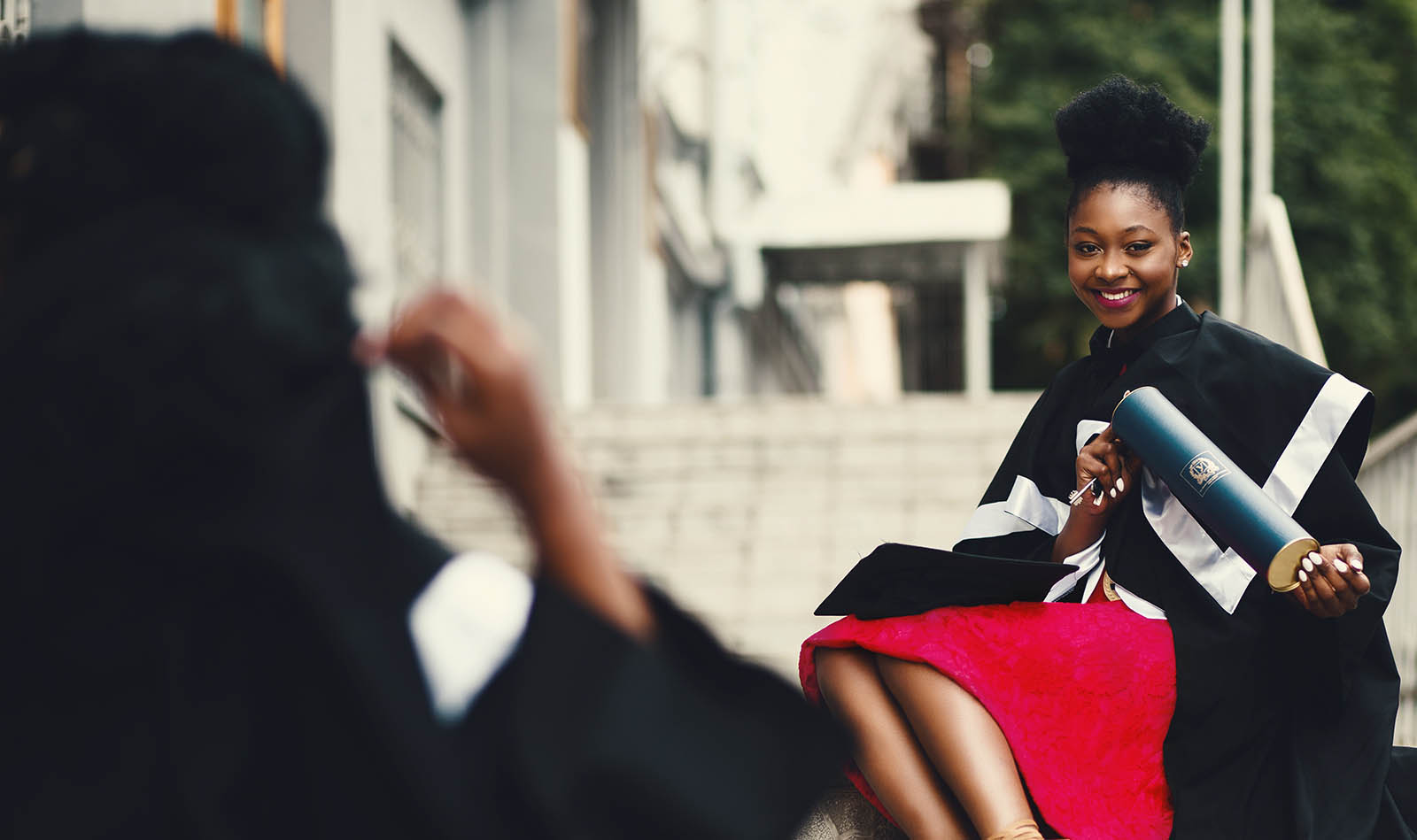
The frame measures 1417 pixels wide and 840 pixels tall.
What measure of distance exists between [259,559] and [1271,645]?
211cm

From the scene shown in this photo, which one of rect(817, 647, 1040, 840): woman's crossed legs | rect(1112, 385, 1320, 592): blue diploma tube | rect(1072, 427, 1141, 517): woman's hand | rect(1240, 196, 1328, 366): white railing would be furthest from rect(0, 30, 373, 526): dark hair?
rect(1240, 196, 1328, 366): white railing

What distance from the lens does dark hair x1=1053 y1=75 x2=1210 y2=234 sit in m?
3.06

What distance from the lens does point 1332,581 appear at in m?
2.60

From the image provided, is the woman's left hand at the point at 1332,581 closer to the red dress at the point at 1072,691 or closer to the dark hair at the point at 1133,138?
the red dress at the point at 1072,691

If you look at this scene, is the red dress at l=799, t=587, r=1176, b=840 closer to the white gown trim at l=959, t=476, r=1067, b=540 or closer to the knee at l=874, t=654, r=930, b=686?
the knee at l=874, t=654, r=930, b=686

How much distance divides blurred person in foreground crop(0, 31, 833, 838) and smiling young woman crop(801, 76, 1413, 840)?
156 centimetres

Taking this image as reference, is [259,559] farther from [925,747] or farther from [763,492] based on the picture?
[763,492]

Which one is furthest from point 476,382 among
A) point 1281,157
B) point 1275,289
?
point 1281,157

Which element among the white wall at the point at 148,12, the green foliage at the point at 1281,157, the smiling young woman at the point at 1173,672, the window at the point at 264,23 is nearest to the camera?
the smiling young woman at the point at 1173,672

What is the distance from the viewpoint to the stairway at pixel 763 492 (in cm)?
688

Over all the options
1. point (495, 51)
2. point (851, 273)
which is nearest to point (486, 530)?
point (495, 51)

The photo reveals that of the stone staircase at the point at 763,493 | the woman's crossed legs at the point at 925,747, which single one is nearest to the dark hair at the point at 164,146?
the woman's crossed legs at the point at 925,747

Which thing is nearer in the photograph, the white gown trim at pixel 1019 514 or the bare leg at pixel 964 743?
the bare leg at pixel 964 743

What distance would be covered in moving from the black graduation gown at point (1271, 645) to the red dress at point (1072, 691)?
4cm
